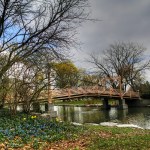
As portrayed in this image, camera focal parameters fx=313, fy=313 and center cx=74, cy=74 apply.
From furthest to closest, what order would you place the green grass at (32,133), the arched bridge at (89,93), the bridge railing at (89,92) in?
the bridge railing at (89,92) < the arched bridge at (89,93) < the green grass at (32,133)

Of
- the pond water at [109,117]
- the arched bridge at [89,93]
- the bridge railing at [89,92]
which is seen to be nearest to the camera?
the pond water at [109,117]

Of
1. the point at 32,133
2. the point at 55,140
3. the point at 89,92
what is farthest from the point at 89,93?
the point at 55,140

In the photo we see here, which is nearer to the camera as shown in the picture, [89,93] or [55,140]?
[55,140]

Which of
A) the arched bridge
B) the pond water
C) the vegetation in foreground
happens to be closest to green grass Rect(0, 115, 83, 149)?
the vegetation in foreground

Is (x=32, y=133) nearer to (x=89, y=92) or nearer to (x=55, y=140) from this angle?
(x=55, y=140)

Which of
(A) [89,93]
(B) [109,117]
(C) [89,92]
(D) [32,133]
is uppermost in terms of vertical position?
(C) [89,92]

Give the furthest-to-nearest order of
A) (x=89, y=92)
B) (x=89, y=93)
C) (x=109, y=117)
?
(x=89, y=93) < (x=89, y=92) < (x=109, y=117)

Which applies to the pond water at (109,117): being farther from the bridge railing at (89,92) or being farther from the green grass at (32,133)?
the green grass at (32,133)

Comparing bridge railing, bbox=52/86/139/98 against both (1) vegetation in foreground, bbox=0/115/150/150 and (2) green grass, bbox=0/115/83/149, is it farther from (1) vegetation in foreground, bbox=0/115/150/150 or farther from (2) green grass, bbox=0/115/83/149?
(1) vegetation in foreground, bbox=0/115/150/150

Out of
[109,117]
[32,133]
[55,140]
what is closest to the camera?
[55,140]

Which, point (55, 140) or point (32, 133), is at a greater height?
point (32, 133)

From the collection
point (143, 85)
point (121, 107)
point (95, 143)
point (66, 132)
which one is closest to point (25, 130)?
point (66, 132)

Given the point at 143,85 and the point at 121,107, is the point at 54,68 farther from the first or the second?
the point at 143,85

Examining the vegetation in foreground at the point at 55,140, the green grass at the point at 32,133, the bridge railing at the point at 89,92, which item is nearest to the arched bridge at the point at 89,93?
the bridge railing at the point at 89,92
